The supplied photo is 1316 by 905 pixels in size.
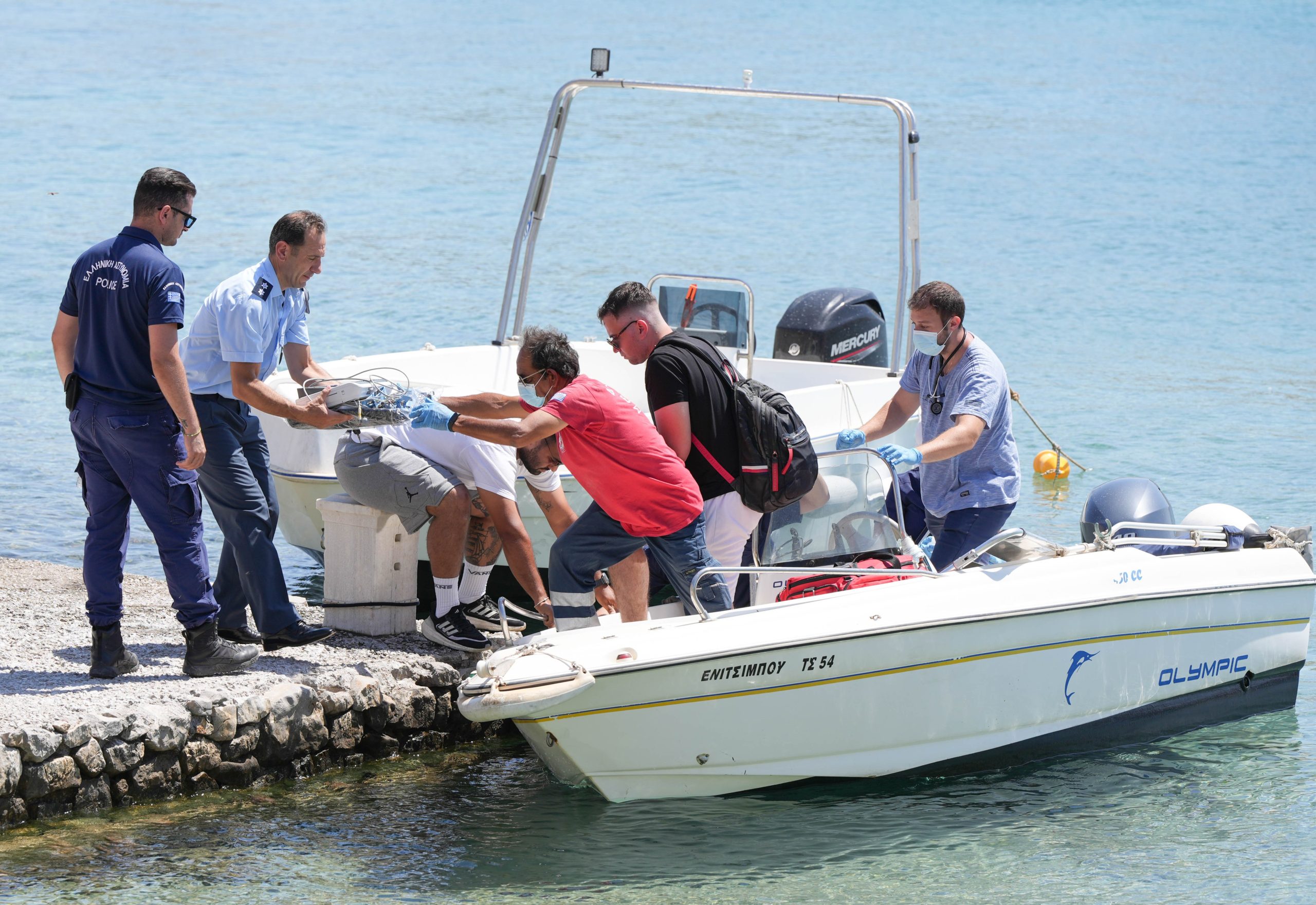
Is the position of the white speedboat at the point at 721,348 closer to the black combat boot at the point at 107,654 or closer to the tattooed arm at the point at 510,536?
the tattooed arm at the point at 510,536

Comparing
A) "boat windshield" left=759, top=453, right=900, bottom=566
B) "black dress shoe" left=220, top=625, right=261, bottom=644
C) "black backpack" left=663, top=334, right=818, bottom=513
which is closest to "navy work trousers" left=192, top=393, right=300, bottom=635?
"black dress shoe" left=220, top=625, right=261, bottom=644

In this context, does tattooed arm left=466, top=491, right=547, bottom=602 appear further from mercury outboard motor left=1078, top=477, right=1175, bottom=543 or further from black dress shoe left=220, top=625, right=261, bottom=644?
mercury outboard motor left=1078, top=477, right=1175, bottom=543

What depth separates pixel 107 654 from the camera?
5.07 m

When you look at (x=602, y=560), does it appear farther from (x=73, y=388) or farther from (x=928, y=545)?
(x=928, y=545)

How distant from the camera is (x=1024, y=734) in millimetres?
5297

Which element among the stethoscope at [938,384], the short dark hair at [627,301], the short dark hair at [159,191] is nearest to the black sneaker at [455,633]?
the short dark hair at [627,301]

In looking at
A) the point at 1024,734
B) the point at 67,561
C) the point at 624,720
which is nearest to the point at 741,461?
the point at 624,720

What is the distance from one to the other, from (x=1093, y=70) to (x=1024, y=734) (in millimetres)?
49322

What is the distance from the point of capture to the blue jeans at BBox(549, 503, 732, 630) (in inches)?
195

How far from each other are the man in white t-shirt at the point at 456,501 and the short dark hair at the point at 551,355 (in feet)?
1.74

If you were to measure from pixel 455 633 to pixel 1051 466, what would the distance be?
6.70 metres

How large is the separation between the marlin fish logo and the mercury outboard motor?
0.88 meters

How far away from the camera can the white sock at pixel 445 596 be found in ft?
18.5

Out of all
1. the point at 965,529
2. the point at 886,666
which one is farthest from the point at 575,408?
the point at 965,529
